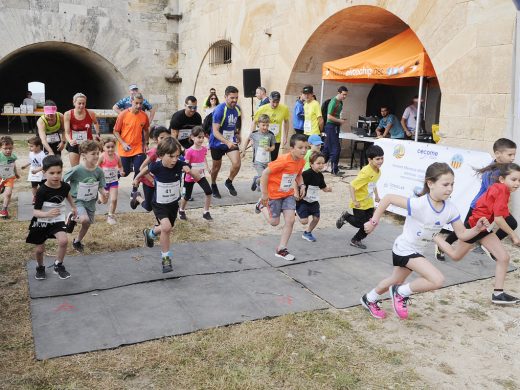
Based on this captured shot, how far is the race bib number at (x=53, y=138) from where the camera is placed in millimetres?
7797

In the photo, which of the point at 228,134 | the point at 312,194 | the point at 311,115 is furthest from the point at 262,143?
the point at 311,115

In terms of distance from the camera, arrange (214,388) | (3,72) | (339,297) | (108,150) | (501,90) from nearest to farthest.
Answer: (214,388)
(339,297)
(108,150)
(501,90)
(3,72)

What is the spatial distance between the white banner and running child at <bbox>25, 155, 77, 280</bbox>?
414cm

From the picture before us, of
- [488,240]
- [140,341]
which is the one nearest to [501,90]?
[488,240]

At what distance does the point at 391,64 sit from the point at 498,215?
18.9 feet

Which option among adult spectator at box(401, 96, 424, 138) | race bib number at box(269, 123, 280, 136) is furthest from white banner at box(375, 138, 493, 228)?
adult spectator at box(401, 96, 424, 138)

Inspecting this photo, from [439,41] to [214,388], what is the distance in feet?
24.6

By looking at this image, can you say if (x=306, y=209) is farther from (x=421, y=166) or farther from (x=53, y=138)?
(x=53, y=138)

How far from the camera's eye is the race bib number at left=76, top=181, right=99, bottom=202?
5.57 metres

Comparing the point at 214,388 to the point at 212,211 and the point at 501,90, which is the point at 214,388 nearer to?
the point at 212,211

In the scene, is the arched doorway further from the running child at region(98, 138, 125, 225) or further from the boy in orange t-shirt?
the boy in orange t-shirt

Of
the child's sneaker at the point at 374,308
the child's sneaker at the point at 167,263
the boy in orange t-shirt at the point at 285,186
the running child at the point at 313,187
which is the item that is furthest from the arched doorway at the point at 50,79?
the child's sneaker at the point at 374,308

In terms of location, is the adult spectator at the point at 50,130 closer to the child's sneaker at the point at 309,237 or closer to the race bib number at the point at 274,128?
the race bib number at the point at 274,128

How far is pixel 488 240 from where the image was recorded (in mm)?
Answer: 4820
